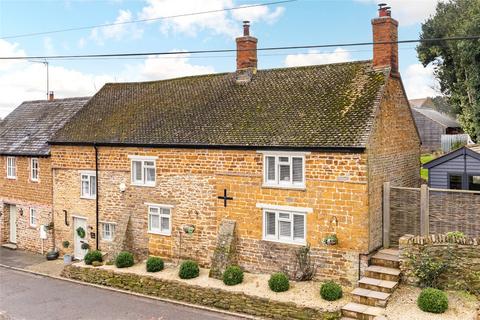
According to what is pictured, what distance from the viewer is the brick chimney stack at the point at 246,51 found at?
23.3 m

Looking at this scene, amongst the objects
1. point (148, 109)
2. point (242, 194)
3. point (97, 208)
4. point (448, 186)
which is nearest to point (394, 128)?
point (448, 186)

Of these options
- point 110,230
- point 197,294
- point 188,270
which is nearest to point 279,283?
point 197,294

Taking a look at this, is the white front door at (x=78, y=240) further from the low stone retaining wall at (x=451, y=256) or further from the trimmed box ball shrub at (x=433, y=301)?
the trimmed box ball shrub at (x=433, y=301)

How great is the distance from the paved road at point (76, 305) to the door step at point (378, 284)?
15.6ft

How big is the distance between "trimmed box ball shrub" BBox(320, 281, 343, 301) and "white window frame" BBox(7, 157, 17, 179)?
20.8 m

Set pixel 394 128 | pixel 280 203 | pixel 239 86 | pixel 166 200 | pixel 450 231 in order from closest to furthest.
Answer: pixel 450 231
pixel 280 203
pixel 394 128
pixel 166 200
pixel 239 86

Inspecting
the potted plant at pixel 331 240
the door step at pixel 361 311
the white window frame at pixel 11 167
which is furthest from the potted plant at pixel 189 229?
the white window frame at pixel 11 167

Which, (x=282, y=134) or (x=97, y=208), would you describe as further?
(x=97, y=208)

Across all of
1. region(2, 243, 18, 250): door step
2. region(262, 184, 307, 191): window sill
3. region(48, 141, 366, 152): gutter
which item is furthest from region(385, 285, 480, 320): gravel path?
region(2, 243, 18, 250): door step

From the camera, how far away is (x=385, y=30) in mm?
18969

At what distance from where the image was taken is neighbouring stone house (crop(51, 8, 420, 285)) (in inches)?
666

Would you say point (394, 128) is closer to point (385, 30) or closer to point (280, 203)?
point (385, 30)

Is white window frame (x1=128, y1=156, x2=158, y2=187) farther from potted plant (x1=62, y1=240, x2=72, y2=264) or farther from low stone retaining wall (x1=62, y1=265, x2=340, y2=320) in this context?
potted plant (x1=62, y1=240, x2=72, y2=264)

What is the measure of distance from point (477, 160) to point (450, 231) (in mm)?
3448
